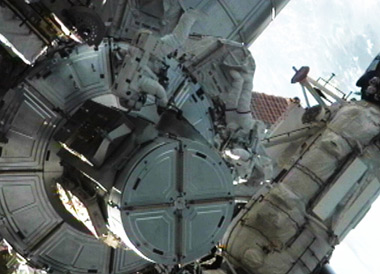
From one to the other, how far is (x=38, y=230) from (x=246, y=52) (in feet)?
10.3

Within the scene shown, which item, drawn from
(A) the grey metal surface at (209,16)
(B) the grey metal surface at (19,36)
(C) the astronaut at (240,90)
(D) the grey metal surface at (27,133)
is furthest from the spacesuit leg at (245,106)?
(B) the grey metal surface at (19,36)

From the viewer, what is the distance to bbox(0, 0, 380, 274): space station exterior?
440 cm

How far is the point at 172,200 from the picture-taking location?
4.37 m

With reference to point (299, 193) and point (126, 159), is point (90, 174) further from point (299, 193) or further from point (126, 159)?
point (299, 193)

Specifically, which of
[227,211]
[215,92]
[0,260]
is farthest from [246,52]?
[0,260]

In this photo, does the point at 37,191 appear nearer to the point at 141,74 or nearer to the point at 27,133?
the point at 27,133

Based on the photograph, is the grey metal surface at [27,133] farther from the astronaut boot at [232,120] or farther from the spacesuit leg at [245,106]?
the spacesuit leg at [245,106]

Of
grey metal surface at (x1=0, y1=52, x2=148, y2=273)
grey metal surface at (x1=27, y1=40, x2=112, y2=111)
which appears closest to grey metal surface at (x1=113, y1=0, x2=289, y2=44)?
grey metal surface at (x1=27, y1=40, x2=112, y2=111)

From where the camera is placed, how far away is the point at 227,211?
470cm

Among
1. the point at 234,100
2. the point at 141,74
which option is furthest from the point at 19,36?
the point at 234,100

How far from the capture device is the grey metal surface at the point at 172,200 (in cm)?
426

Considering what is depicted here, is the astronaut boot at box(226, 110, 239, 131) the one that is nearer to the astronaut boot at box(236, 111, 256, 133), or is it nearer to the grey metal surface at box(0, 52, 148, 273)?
the astronaut boot at box(236, 111, 256, 133)

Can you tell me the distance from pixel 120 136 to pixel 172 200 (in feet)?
2.24

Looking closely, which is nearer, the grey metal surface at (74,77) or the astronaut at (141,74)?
the astronaut at (141,74)
